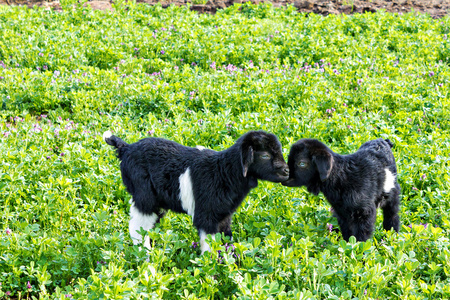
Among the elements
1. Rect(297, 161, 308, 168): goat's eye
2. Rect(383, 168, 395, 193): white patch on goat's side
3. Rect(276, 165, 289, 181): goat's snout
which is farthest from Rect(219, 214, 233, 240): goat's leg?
Rect(383, 168, 395, 193): white patch on goat's side

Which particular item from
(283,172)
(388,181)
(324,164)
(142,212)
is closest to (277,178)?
(283,172)

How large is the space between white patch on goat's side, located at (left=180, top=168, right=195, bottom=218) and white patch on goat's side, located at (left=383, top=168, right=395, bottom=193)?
2163 millimetres

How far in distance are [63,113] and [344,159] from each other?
531 centimetres

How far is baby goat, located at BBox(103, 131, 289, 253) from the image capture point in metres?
5.59

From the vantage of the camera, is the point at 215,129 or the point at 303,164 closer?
the point at 303,164

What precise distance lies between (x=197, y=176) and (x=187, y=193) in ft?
0.70

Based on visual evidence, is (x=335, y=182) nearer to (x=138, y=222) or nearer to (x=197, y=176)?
(x=197, y=176)

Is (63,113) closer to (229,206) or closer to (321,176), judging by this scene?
(229,206)

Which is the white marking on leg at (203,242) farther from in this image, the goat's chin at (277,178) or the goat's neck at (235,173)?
the goat's chin at (277,178)

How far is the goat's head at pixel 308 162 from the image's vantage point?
18.6 feet

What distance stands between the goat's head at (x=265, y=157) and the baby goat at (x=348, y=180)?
33cm

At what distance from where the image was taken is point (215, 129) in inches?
326

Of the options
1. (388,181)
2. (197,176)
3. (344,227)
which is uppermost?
(197,176)

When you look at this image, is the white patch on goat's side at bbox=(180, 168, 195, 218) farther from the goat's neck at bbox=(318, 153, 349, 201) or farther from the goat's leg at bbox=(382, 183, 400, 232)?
the goat's leg at bbox=(382, 183, 400, 232)
